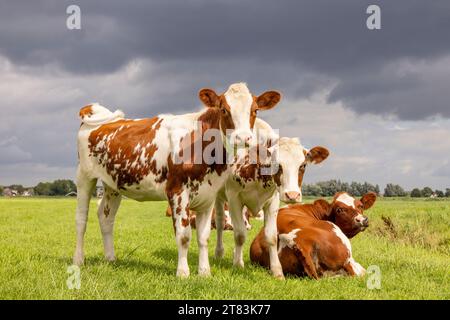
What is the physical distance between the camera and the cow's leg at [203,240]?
304 inches

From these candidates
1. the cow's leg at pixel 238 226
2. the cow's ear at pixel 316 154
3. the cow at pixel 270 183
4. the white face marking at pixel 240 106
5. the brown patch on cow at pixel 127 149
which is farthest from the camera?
the cow's leg at pixel 238 226

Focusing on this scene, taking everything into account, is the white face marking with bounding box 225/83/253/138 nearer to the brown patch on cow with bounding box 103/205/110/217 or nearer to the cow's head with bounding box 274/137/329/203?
the cow's head with bounding box 274/137/329/203

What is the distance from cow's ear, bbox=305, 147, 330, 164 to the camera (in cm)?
834

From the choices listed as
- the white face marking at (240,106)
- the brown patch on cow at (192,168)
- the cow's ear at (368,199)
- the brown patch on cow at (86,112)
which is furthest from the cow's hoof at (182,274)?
the cow's ear at (368,199)

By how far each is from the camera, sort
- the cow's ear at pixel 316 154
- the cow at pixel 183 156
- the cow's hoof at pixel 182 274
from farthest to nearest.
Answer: the cow's ear at pixel 316 154
the cow's hoof at pixel 182 274
the cow at pixel 183 156

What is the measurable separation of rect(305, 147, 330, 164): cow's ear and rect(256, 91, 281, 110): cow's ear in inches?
40.9

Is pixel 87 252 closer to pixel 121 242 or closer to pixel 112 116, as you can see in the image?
pixel 121 242

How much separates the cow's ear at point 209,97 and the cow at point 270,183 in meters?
1.25

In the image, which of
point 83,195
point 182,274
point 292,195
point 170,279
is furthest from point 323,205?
point 83,195

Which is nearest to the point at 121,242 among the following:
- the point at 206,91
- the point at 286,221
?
the point at 286,221

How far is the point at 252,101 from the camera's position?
23.9 ft

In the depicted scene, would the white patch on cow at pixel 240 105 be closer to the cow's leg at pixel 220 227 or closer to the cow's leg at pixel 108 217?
the cow's leg at pixel 220 227

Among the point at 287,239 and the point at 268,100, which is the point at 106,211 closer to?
the point at 287,239

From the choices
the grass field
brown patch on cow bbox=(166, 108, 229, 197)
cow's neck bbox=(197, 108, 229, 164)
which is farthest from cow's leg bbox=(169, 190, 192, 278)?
cow's neck bbox=(197, 108, 229, 164)
